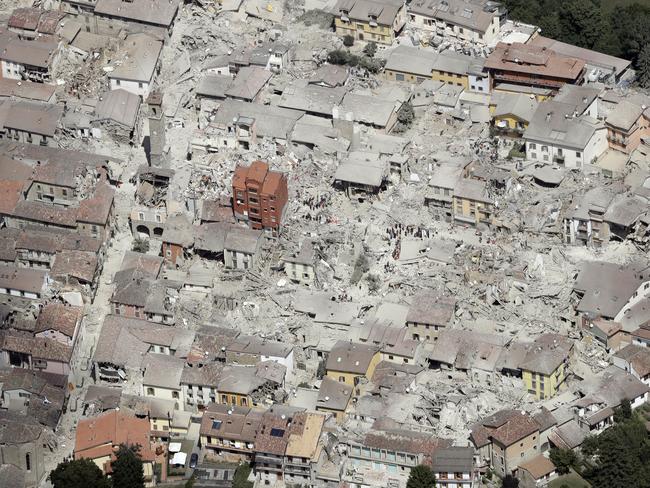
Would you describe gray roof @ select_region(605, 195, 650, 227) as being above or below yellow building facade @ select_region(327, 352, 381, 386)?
above

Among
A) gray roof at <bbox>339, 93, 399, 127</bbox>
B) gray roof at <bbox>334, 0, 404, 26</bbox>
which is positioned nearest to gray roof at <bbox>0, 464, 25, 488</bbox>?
gray roof at <bbox>339, 93, 399, 127</bbox>

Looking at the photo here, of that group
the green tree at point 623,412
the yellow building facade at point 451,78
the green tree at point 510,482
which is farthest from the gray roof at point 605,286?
the yellow building facade at point 451,78

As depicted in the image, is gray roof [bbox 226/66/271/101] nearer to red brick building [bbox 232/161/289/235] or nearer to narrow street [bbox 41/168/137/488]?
narrow street [bbox 41/168/137/488]

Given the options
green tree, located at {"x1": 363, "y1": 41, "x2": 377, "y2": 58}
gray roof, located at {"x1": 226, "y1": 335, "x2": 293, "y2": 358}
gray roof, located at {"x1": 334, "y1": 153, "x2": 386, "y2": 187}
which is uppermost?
green tree, located at {"x1": 363, "y1": 41, "x2": 377, "y2": 58}

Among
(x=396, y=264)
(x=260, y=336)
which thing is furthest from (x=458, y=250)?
(x=260, y=336)

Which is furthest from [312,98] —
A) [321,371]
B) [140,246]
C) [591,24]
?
[321,371]

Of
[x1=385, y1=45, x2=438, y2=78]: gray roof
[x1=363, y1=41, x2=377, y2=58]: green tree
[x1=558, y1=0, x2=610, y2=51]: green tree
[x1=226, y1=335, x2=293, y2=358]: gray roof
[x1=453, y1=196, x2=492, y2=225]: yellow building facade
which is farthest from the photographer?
[x1=558, y1=0, x2=610, y2=51]: green tree
